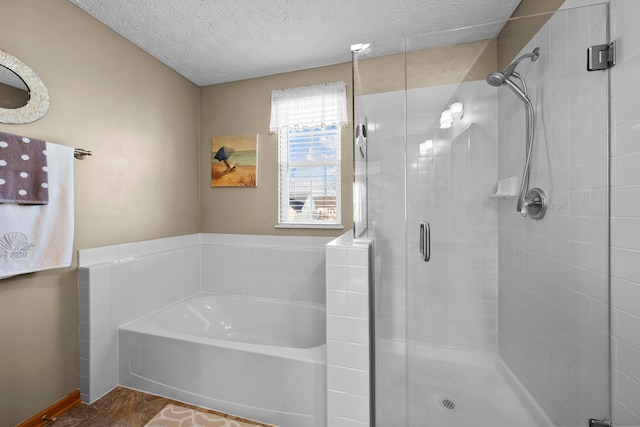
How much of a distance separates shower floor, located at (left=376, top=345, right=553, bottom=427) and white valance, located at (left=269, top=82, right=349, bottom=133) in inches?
76.3

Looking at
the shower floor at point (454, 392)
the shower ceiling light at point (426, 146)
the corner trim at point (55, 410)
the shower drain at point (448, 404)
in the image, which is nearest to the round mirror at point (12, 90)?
the corner trim at point (55, 410)

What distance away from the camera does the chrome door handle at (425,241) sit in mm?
1386

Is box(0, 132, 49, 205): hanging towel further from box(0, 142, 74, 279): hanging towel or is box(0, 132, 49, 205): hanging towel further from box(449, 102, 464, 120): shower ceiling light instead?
box(449, 102, 464, 120): shower ceiling light

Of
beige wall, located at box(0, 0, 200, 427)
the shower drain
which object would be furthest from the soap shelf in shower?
beige wall, located at box(0, 0, 200, 427)

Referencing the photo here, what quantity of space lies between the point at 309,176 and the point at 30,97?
190 cm

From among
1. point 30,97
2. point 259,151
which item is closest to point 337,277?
point 259,151

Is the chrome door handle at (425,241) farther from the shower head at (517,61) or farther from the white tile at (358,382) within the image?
the shower head at (517,61)

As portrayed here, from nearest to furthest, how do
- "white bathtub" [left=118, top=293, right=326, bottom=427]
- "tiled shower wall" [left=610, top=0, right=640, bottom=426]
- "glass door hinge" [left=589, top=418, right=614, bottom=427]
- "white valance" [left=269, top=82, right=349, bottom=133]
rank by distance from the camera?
"tiled shower wall" [left=610, top=0, right=640, bottom=426], "glass door hinge" [left=589, top=418, right=614, bottom=427], "white bathtub" [left=118, top=293, right=326, bottom=427], "white valance" [left=269, top=82, right=349, bottom=133]

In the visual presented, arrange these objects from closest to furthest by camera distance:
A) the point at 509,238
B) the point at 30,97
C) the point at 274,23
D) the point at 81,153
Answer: the point at 509,238
the point at 30,97
the point at 81,153
the point at 274,23

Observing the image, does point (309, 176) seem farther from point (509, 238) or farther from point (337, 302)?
point (509, 238)

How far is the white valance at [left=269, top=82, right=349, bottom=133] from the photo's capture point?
2461mm

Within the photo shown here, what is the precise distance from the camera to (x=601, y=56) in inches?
42.2

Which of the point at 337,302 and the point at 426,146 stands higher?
the point at 426,146

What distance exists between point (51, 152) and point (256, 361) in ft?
5.58
